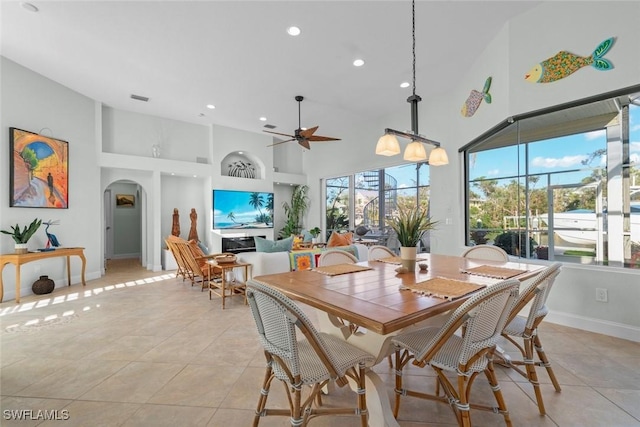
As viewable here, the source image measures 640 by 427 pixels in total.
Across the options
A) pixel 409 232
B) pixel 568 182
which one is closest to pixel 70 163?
pixel 409 232

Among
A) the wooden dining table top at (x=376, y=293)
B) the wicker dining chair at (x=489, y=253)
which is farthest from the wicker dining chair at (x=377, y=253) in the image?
the wicker dining chair at (x=489, y=253)

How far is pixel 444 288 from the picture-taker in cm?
162

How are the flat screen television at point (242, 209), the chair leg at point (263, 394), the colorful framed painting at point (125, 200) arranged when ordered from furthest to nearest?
the colorful framed painting at point (125, 200) < the flat screen television at point (242, 209) < the chair leg at point (263, 394)

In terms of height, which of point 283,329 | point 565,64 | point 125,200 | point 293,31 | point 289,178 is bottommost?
point 283,329

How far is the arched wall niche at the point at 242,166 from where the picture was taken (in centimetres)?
780

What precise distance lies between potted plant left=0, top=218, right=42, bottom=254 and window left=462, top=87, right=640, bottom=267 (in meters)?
6.82

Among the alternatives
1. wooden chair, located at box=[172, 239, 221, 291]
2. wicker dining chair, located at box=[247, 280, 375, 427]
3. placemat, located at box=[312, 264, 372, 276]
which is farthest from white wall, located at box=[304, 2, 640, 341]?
wooden chair, located at box=[172, 239, 221, 291]

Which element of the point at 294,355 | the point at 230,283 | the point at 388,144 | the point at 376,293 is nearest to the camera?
the point at 294,355

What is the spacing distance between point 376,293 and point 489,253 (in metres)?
1.94

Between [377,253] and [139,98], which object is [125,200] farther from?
[377,253]

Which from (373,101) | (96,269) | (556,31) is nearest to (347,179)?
(373,101)

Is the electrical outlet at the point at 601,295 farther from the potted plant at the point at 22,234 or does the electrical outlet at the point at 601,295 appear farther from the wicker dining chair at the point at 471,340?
the potted plant at the point at 22,234

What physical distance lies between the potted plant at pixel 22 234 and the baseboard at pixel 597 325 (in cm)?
700

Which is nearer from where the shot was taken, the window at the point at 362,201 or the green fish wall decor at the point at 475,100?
the green fish wall decor at the point at 475,100
